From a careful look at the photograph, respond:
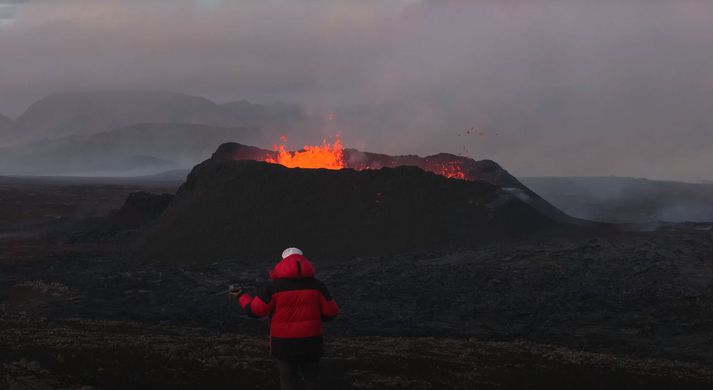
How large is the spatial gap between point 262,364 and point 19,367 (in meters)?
3.73

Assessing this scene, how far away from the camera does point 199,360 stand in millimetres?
12578

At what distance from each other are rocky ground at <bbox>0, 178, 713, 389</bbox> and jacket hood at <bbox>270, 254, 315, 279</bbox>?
3933 millimetres

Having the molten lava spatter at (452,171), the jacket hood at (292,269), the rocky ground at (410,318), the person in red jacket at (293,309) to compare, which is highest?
the molten lava spatter at (452,171)

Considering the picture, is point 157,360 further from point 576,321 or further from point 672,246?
point 672,246

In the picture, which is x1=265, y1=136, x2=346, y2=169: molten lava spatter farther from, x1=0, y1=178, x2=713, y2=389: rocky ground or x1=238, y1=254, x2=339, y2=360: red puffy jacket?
x1=238, y1=254, x2=339, y2=360: red puffy jacket

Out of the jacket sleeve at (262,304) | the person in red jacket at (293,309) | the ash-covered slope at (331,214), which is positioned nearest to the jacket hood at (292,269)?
the person in red jacket at (293,309)

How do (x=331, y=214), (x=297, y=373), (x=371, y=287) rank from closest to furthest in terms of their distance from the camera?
(x=297, y=373), (x=371, y=287), (x=331, y=214)

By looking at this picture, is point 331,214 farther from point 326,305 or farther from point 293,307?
point 293,307

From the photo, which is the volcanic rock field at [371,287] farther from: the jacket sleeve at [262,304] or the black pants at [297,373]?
the jacket sleeve at [262,304]

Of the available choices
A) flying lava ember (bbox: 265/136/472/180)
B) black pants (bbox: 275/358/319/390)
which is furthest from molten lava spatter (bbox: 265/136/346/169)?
black pants (bbox: 275/358/319/390)

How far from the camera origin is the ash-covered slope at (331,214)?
30.0 metres

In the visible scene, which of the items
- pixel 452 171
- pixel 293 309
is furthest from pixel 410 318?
pixel 452 171

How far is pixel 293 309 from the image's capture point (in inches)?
303

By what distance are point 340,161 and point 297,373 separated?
107ft
